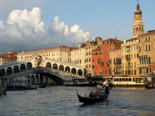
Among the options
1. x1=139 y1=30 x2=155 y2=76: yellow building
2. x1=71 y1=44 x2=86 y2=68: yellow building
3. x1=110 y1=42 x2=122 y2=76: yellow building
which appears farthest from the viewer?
x1=71 y1=44 x2=86 y2=68: yellow building

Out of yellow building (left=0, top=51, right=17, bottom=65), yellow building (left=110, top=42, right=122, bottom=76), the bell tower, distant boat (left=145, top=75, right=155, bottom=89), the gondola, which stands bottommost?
the gondola

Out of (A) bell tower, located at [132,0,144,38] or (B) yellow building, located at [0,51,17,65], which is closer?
(A) bell tower, located at [132,0,144,38]

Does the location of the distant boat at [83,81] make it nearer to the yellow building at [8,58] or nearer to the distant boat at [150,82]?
the distant boat at [150,82]

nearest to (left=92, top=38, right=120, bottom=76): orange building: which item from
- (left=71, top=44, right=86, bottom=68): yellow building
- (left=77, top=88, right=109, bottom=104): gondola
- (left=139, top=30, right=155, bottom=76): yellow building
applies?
(left=71, top=44, right=86, bottom=68): yellow building

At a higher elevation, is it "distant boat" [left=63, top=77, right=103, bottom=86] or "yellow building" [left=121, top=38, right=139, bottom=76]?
"yellow building" [left=121, top=38, right=139, bottom=76]

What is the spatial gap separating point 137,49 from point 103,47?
9166 millimetres

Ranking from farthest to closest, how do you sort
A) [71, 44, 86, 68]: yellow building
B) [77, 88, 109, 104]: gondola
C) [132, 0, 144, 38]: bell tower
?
1. [71, 44, 86, 68]: yellow building
2. [132, 0, 144, 38]: bell tower
3. [77, 88, 109, 104]: gondola

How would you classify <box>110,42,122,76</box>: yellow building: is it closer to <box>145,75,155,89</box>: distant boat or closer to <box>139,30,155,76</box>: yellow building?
<box>139,30,155,76</box>: yellow building

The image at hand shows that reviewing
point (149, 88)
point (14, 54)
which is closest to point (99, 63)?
point (149, 88)

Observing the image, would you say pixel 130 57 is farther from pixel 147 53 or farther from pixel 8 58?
pixel 8 58

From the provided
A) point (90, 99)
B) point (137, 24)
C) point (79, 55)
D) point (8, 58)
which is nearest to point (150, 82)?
point (90, 99)

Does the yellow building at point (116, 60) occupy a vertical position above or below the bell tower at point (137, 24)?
below

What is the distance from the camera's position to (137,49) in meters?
47.0

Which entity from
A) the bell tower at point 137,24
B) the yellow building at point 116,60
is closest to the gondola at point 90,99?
the yellow building at point 116,60
